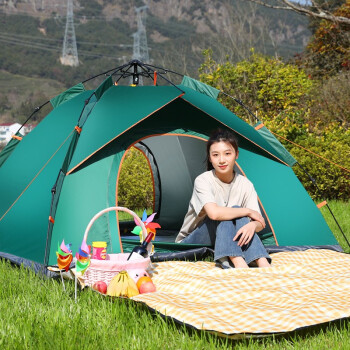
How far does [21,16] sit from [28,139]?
7687 cm

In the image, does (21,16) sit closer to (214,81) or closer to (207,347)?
(214,81)

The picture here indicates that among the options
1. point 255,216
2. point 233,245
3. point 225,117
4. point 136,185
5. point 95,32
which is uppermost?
point 95,32

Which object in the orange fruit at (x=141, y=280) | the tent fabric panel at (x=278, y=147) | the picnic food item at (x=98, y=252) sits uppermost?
the tent fabric panel at (x=278, y=147)

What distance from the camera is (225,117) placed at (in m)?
3.86

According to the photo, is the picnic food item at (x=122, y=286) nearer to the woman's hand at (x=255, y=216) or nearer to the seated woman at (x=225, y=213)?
the seated woman at (x=225, y=213)

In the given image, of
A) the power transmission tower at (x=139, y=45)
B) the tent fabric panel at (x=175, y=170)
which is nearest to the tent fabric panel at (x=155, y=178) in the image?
the tent fabric panel at (x=175, y=170)

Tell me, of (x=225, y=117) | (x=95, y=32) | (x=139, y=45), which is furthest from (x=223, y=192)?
(x=95, y=32)

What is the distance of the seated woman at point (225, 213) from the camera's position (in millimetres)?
3203

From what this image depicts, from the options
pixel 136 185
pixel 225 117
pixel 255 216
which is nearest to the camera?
pixel 255 216

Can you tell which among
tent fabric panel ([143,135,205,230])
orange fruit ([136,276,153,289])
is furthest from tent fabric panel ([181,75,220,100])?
orange fruit ([136,276,153,289])

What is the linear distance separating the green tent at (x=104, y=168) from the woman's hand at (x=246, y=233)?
0.59m

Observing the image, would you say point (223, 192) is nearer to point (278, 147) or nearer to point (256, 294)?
point (278, 147)

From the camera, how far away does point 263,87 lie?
30.0 ft

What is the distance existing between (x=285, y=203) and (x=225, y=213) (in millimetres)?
906
